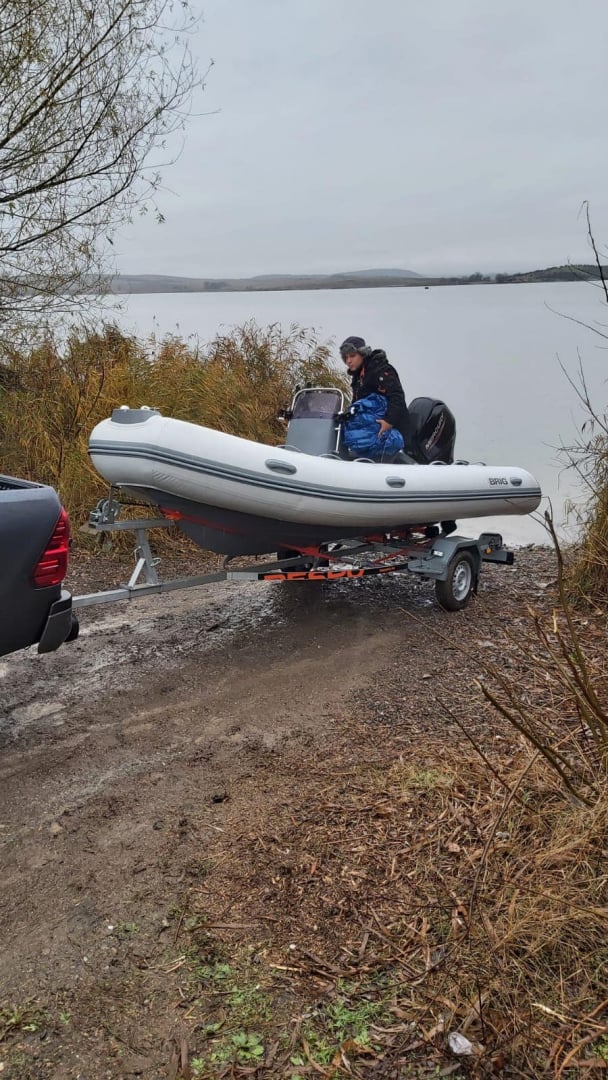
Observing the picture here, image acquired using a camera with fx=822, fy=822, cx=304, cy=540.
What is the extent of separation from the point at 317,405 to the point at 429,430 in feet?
2.79

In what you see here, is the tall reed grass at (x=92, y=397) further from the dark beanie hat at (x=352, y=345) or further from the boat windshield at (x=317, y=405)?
the dark beanie hat at (x=352, y=345)

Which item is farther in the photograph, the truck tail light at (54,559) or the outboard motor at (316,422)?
the outboard motor at (316,422)

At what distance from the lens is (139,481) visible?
448cm

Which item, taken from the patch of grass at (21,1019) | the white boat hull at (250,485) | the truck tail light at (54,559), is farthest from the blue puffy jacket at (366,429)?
the patch of grass at (21,1019)

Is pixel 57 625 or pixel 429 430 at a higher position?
pixel 429 430

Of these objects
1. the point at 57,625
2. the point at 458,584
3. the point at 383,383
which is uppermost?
the point at 383,383

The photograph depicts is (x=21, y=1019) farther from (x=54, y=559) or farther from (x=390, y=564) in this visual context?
(x=390, y=564)

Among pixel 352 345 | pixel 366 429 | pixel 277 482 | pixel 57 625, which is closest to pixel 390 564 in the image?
pixel 366 429

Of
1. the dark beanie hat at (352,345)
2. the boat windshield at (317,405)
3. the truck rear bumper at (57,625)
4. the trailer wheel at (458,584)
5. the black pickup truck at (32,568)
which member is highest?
the dark beanie hat at (352,345)

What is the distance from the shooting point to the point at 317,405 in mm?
5652

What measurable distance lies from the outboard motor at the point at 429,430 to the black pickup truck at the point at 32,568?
10.2ft

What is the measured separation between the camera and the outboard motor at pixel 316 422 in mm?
5547

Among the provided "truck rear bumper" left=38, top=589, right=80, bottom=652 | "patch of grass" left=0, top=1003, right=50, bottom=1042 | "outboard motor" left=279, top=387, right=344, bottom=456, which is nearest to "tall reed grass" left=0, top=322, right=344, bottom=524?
"outboard motor" left=279, top=387, right=344, bottom=456

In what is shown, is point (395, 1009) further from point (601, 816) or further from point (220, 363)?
point (220, 363)
